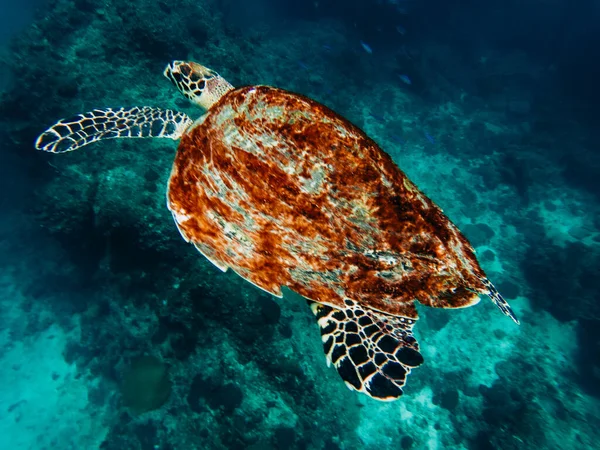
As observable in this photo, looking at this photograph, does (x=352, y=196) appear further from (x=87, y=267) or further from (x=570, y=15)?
(x=570, y=15)

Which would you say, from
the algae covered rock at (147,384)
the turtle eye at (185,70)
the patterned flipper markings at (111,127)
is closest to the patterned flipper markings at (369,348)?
the patterned flipper markings at (111,127)

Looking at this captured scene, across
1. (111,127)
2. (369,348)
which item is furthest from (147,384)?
(369,348)

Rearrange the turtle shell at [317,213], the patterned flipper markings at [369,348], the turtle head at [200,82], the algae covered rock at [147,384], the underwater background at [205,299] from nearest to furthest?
the turtle shell at [317,213] < the patterned flipper markings at [369,348] < the turtle head at [200,82] < the underwater background at [205,299] < the algae covered rock at [147,384]

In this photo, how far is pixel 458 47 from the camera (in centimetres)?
3055

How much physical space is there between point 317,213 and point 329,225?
0.39 ft

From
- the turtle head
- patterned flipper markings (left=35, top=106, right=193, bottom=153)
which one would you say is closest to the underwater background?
patterned flipper markings (left=35, top=106, right=193, bottom=153)

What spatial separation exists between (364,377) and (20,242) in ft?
54.9

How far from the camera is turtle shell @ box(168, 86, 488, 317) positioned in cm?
191

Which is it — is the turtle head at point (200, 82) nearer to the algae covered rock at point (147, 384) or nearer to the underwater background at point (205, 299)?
the underwater background at point (205, 299)

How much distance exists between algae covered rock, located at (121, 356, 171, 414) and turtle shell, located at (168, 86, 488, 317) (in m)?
6.67

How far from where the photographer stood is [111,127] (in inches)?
158

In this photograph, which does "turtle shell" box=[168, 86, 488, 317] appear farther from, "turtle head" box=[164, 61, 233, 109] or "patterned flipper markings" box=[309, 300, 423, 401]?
"turtle head" box=[164, 61, 233, 109]

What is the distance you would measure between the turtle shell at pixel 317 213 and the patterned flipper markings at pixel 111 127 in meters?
1.79

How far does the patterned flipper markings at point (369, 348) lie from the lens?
209 cm
